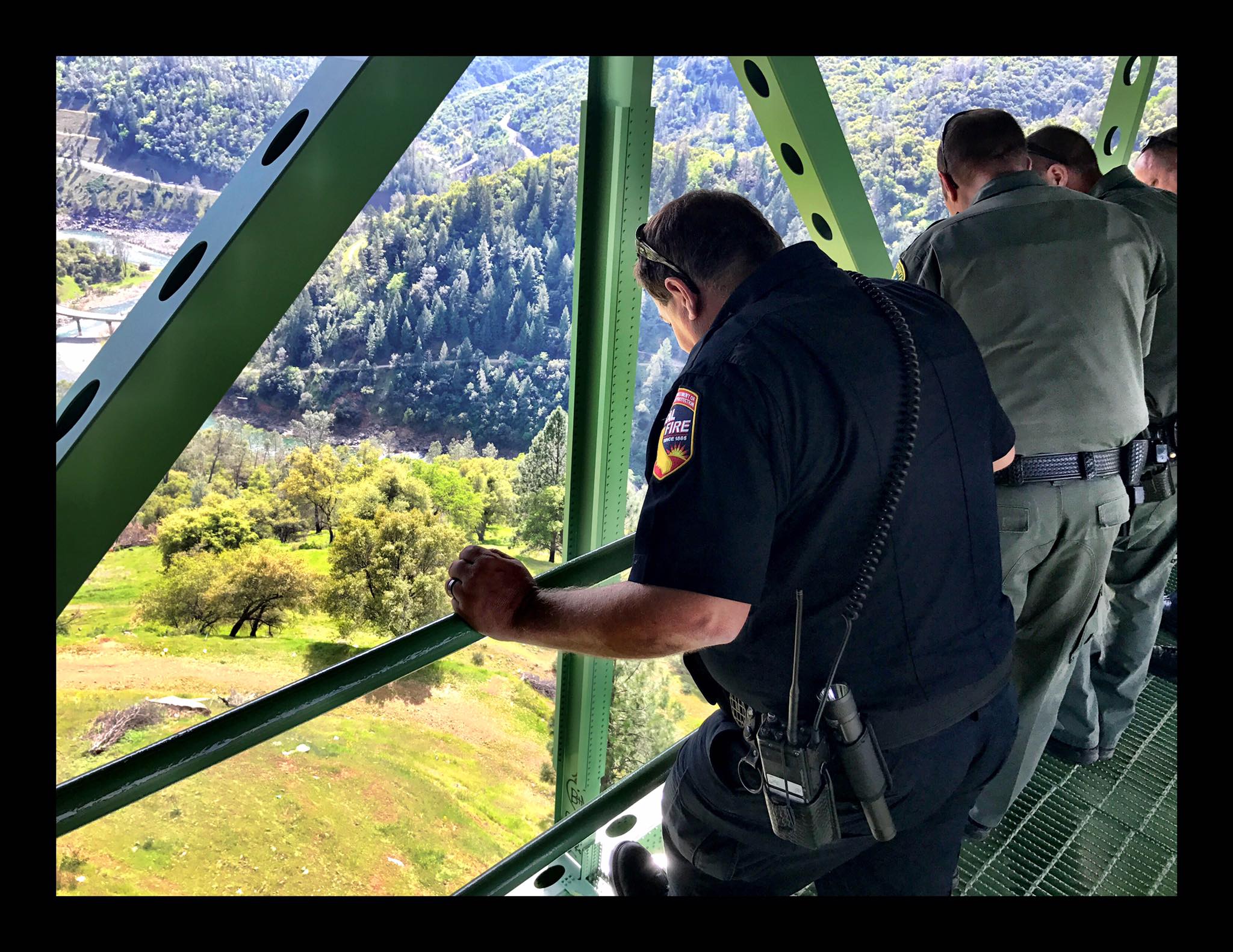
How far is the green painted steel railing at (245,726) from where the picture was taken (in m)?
0.87

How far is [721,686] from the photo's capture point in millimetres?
1184

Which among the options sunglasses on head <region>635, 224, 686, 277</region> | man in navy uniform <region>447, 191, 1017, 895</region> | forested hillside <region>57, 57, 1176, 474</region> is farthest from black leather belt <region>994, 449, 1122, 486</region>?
forested hillside <region>57, 57, 1176, 474</region>

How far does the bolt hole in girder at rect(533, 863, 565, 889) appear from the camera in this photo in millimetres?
2412

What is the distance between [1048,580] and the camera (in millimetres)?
1946

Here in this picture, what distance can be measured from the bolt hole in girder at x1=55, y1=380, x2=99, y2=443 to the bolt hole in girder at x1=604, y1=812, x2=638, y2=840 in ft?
4.55

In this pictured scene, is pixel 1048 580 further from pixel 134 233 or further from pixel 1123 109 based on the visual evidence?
pixel 134 233

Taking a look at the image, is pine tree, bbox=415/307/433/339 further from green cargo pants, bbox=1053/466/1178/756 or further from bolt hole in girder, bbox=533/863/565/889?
green cargo pants, bbox=1053/466/1178/756

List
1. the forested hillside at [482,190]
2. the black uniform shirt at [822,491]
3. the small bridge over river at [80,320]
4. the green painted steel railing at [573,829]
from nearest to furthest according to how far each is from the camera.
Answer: the black uniform shirt at [822,491]
the green painted steel railing at [573,829]
the small bridge over river at [80,320]
the forested hillside at [482,190]

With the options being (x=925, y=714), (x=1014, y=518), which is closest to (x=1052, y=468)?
(x=1014, y=518)

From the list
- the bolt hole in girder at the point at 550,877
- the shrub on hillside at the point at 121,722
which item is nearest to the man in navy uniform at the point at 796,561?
the bolt hole in girder at the point at 550,877

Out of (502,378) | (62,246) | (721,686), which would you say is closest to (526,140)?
(502,378)

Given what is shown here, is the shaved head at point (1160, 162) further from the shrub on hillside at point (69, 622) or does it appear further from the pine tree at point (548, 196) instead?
the pine tree at point (548, 196)

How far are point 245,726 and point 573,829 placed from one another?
0.64m

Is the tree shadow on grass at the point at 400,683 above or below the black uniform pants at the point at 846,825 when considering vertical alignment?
below
